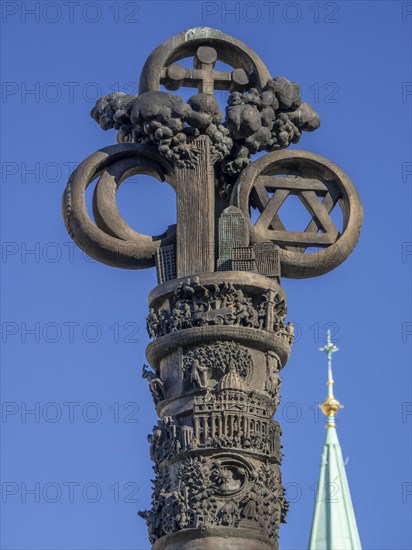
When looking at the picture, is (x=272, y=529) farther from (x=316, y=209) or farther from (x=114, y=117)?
(x=114, y=117)

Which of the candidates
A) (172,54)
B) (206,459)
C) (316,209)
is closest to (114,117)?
(172,54)

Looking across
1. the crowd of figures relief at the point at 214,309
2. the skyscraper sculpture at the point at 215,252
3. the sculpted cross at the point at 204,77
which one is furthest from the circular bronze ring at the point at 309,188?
the sculpted cross at the point at 204,77

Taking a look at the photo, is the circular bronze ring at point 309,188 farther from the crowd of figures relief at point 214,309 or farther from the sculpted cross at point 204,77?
the sculpted cross at point 204,77

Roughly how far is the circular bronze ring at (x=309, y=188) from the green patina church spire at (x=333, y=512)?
82787mm

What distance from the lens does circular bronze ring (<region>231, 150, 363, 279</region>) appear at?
65.8 feet

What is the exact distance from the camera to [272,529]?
1864 cm

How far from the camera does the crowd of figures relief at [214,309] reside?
62.7ft

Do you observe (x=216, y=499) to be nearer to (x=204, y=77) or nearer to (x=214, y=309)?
(x=214, y=309)

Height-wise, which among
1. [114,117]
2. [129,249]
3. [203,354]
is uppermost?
[114,117]

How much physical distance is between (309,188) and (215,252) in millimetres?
1453

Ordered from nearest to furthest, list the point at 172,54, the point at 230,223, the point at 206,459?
the point at 206,459
the point at 230,223
the point at 172,54

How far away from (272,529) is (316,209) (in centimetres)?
362

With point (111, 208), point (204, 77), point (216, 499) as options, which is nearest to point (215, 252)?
point (111, 208)

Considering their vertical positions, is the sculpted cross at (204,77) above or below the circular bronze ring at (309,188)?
above
